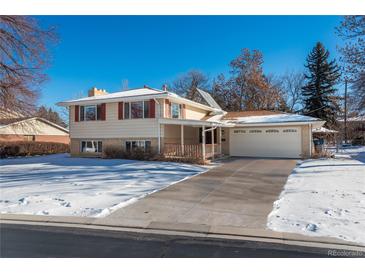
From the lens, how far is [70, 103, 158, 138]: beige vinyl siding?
17703 millimetres

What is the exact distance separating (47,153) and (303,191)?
82.6ft

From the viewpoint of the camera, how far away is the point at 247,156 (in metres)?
20.4

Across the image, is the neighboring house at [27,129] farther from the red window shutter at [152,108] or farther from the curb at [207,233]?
the curb at [207,233]

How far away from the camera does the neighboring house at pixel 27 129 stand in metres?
14.9

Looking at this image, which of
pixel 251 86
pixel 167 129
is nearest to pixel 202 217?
pixel 167 129

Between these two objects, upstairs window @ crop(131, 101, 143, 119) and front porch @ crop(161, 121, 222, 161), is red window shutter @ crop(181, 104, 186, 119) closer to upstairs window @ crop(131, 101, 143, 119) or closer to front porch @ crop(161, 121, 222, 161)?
front porch @ crop(161, 121, 222, 161)

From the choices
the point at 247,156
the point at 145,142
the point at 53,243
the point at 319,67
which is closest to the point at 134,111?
the point at 145,142

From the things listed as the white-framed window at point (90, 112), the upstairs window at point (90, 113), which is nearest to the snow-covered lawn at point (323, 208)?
the white-framed window at point (90, 112)

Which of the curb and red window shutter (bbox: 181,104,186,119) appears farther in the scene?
red window shutter (bbox: 181,104,186,119)

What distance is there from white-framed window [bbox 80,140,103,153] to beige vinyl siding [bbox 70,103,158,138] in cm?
49

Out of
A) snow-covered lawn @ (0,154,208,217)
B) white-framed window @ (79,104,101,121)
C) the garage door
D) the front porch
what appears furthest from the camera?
white-framed window @ (79,104,101,121)

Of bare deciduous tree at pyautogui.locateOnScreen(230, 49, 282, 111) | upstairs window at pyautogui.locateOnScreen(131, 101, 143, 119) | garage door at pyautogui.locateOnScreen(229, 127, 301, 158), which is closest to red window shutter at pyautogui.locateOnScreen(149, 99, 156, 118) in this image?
upstairs window at pyautogui.locateOnScreen(131, 101, 143, 119)

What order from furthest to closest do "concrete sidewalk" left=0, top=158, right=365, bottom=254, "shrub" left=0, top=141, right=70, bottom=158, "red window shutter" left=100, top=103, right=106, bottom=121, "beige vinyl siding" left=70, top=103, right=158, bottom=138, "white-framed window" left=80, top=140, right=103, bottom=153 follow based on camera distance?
"shrub" left=0, top=141, right=70, bottom=158 < "white-framed window" left=80, top=140, right=103, bottom=153 < "red window shutter" left=100, top=103, right=106, bottom=121 < "beige vinyl siding" left=70, top=103, right=158, bottom=138 < "concrete sidewalk" left=0, top=158, right=365, bottom=254

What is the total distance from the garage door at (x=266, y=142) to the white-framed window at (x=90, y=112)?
10.5 metres
